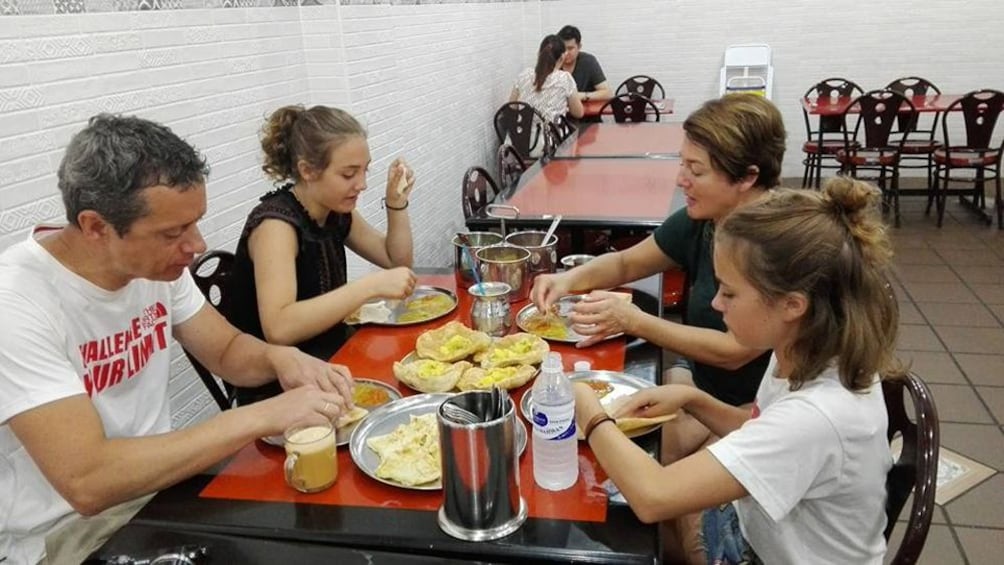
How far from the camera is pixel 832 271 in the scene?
125 centimetres

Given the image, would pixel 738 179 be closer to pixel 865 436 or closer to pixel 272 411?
pixel 865 436

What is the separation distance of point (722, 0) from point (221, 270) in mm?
6498

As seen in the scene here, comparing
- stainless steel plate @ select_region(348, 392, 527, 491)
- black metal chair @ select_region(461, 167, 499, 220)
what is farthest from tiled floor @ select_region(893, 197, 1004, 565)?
black metal chair @ select_region(461, 167, 499, 220)

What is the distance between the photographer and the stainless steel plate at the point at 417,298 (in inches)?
81.9

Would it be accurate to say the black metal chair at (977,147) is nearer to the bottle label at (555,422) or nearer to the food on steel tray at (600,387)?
the food on steel tray at (600,387)

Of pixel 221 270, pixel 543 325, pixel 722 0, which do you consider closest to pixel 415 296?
pixel 543 325

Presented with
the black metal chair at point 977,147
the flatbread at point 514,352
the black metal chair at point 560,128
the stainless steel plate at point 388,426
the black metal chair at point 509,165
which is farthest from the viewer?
the black metal chair at point 560,128

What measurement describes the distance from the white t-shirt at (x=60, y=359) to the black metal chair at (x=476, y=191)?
175 centimetres

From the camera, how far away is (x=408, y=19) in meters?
4.13

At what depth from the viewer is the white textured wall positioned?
6848mm

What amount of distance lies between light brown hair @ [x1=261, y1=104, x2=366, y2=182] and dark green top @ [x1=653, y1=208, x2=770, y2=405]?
1.00 metres

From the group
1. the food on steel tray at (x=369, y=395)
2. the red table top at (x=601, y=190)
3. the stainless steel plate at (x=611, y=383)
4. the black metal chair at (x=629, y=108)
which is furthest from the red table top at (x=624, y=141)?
the food on steel tray at (x=369, y=395)

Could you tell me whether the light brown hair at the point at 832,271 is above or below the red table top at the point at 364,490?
above

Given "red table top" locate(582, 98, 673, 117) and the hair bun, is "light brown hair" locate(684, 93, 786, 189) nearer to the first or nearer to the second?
the hair bun
